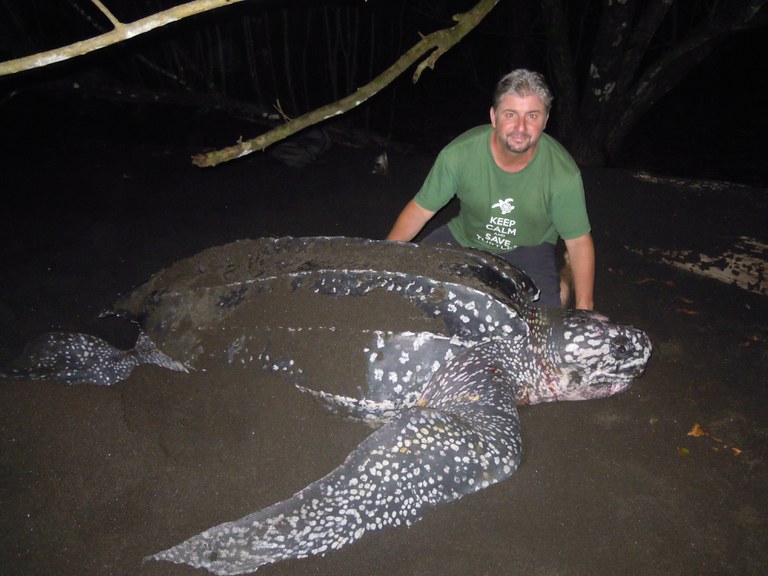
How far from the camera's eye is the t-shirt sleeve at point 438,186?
2678 millimetres

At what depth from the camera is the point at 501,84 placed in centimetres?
239

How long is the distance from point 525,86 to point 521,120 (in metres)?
0.16

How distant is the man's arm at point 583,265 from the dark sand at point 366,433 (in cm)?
50

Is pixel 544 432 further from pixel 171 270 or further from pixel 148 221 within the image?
pixel 148 221

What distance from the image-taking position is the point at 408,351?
82.4 inches

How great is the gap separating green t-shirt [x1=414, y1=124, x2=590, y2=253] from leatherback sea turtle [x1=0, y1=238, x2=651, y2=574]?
0.45m

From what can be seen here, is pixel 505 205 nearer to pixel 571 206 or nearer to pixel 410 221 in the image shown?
pixel 571 206

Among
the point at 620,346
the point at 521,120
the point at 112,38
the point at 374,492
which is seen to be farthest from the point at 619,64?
the point at 112,38

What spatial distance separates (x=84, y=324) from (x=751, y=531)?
327cm

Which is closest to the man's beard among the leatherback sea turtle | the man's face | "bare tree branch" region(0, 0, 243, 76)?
the man's face

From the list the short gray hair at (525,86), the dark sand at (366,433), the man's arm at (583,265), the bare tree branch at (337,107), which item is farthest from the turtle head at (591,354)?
the bare tree branch at (337,107)

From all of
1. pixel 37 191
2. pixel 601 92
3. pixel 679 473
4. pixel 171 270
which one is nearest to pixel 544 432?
pixel 679 473

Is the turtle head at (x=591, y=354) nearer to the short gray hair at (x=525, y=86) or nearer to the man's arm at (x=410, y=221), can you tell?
the man's arm at (x=410, y=221)

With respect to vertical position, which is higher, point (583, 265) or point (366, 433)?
point (583, 265)
